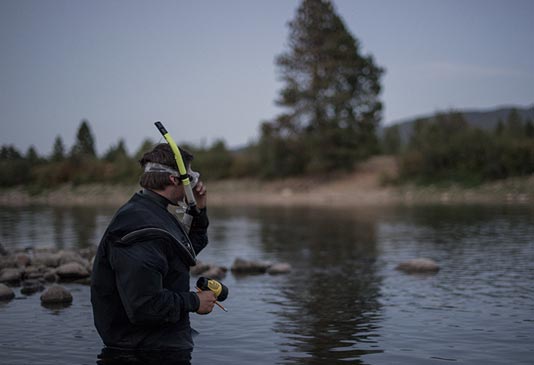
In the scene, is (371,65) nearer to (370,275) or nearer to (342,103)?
(342,103)

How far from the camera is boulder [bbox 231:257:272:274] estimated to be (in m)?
13.4

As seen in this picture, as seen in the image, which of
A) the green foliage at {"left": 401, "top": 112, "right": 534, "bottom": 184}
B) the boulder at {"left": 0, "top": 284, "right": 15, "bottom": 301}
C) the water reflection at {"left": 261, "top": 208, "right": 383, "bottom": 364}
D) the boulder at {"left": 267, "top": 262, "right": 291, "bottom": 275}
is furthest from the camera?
the green foliage at {"left": 401, "top": 112, "right": 534, "bottom": 184}

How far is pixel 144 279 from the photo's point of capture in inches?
154

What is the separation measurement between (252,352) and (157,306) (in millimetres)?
3335

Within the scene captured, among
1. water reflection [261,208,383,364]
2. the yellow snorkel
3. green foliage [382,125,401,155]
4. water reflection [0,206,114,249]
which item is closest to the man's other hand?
the yellow snorkel

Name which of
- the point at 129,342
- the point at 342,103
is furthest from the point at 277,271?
the point at 342,103

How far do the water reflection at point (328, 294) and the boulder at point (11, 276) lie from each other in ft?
17.3

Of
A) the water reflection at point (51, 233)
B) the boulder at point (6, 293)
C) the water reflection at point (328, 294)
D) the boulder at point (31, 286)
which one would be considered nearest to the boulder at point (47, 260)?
the boulder at point (31, 286)

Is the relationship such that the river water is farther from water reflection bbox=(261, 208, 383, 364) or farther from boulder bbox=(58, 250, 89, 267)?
boulder bbox=(58, 250, 89, 267)

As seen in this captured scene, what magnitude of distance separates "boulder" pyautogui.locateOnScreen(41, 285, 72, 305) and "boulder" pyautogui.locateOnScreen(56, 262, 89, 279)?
1.97 m

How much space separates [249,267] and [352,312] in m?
4.71

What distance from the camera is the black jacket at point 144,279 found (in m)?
3.94

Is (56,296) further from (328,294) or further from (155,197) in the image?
(155,197)

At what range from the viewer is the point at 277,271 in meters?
13.1
